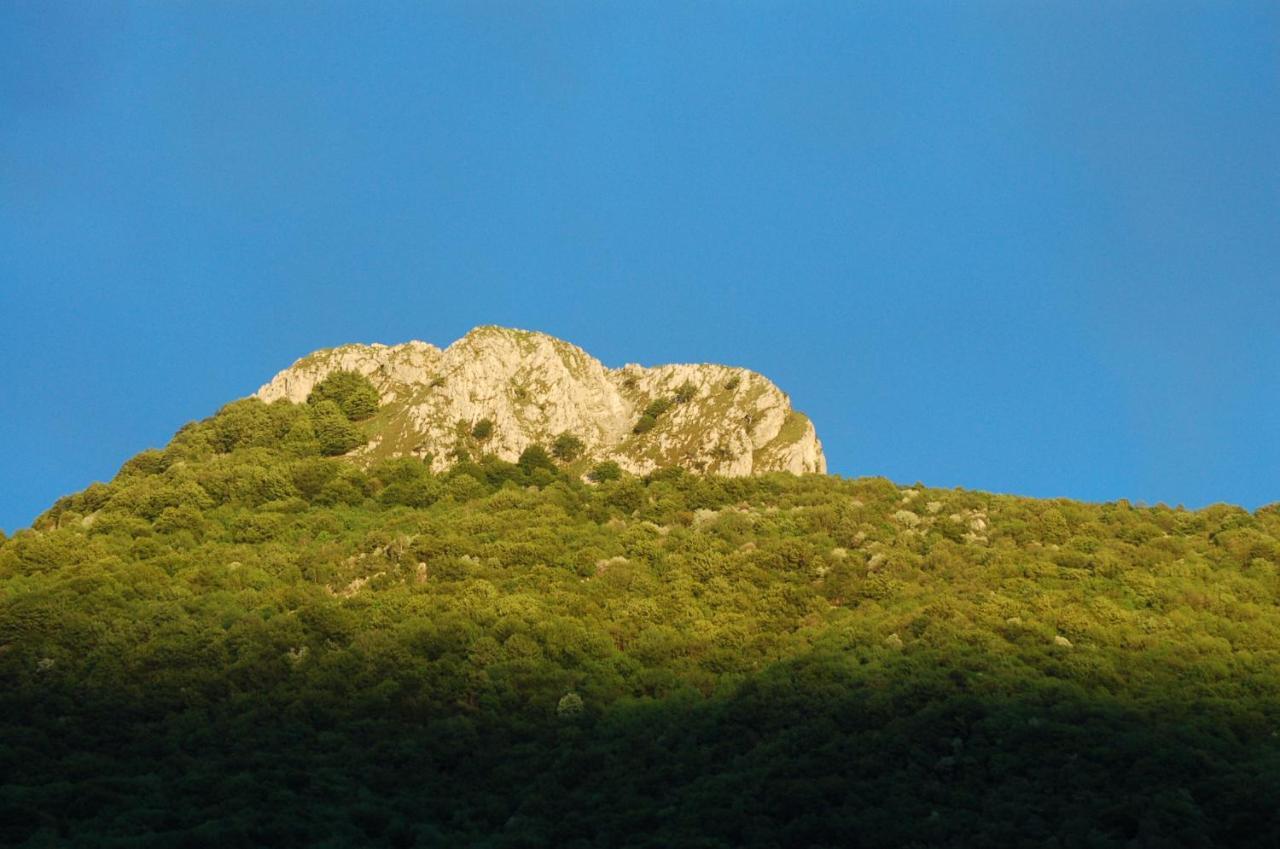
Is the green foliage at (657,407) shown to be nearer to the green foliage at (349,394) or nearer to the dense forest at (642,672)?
the dense forest at (642,672)

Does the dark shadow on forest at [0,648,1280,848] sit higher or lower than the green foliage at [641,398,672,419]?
lower

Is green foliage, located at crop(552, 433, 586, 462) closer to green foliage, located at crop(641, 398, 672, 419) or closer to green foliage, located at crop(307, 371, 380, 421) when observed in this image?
green foliage, located at crop(641, 398, 672, 419)

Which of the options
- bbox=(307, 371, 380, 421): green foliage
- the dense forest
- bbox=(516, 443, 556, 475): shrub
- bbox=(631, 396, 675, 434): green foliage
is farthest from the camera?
bbox=(307, 371, 380, 421): green foliage

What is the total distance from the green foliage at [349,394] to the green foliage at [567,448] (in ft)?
62.1

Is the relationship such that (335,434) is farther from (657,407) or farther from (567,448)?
(657,407)

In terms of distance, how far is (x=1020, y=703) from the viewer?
2219 inches

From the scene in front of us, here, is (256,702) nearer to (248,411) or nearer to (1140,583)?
(1140,583)

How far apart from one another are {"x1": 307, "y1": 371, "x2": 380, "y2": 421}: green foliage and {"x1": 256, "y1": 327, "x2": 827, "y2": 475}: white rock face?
3.77ft

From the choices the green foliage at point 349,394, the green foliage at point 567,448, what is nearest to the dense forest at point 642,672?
the green foliage at point 567,448

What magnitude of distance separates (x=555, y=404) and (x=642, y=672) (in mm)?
55857

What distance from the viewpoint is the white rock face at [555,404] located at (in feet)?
372

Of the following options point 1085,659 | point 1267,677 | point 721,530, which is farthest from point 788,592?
point 1267,677

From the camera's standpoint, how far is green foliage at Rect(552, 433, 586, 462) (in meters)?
114

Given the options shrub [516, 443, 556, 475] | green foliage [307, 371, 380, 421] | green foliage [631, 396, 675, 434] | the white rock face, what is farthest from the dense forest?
green foliage [307, 371, 380, 421]
